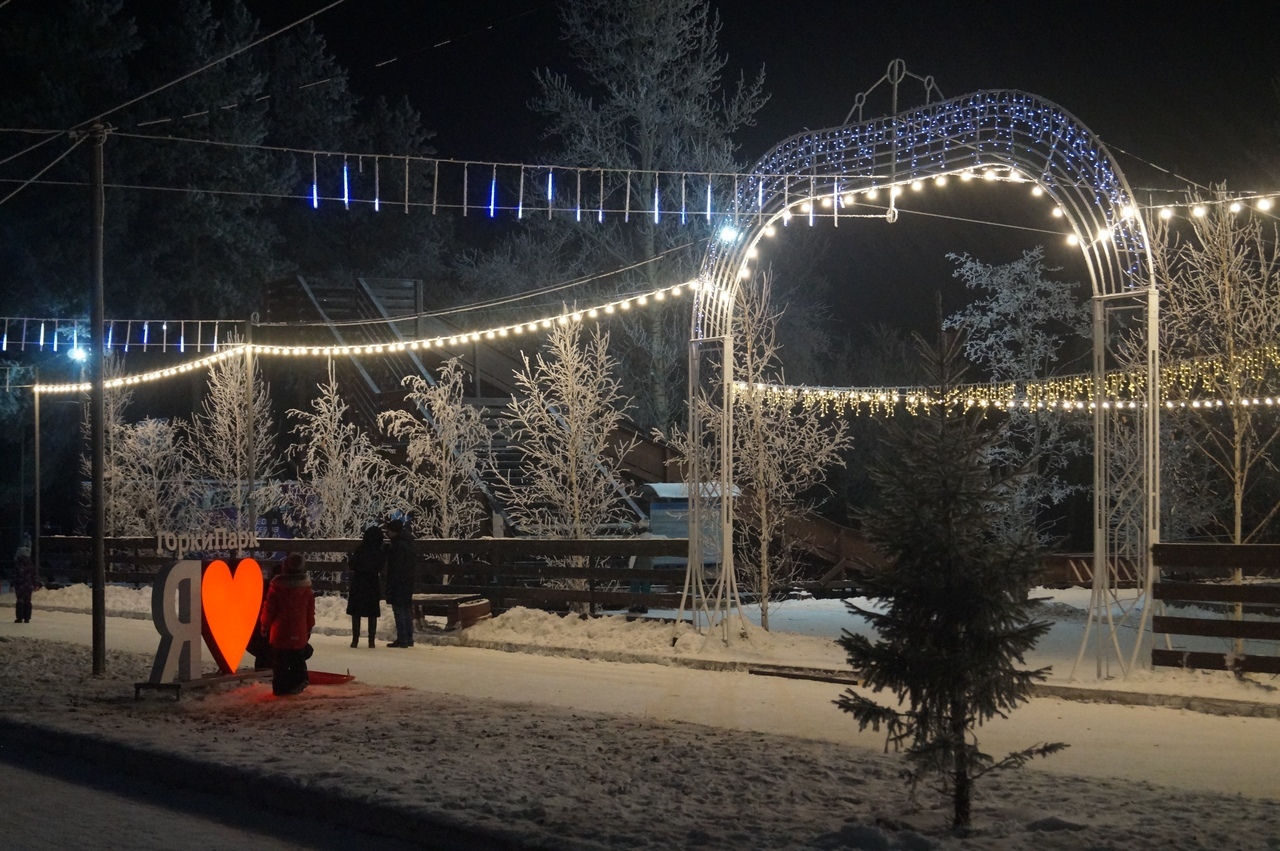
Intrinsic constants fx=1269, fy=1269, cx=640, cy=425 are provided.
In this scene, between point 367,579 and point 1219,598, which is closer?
point 1219,598

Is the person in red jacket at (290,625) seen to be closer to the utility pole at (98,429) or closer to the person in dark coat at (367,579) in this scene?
the utility pole at (98,429)

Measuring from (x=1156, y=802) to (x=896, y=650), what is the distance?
2024mm

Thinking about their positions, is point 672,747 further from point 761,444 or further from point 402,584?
point 761,444

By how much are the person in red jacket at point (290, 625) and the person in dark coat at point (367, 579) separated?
538 centimetres

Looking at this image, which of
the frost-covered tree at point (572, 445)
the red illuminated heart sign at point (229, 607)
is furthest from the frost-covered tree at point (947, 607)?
the frost-covered tree at point (572, 445)

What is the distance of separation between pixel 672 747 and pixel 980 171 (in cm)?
935

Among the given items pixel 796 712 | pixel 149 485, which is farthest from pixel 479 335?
pixel 149 485

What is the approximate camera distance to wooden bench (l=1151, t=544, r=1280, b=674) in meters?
13.1

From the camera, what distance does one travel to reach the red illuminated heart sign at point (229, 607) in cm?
1383

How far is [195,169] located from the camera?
51.5m

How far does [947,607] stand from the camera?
705 centimetres

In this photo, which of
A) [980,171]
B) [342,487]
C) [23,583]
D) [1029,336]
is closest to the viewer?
[980,171]

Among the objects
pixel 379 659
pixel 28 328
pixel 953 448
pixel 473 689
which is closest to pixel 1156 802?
pixel 953 448

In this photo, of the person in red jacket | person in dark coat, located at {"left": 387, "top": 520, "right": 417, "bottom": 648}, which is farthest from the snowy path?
the person in red jacket
